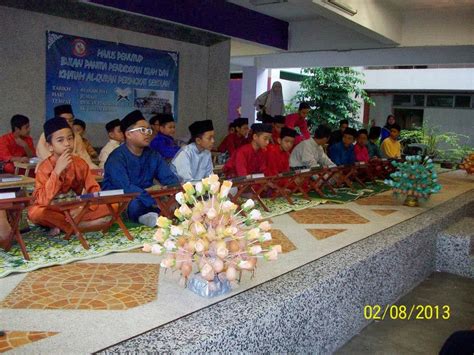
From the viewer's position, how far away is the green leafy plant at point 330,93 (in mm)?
14016

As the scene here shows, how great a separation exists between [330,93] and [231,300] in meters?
12.1

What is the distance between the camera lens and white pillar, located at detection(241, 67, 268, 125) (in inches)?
536

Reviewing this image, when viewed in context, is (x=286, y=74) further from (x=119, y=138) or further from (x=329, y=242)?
(x=329, y=242)

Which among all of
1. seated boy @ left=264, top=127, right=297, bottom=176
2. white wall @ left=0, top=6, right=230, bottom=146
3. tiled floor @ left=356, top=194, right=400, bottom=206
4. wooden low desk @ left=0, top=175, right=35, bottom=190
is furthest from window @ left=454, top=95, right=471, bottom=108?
wooden low desk @ left=0, top=175, right=35, bottom=190

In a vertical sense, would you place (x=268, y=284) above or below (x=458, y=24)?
below

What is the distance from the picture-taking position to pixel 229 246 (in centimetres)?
258

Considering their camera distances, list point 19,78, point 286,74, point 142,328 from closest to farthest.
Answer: point 142,328
point 19,78
point 286,74

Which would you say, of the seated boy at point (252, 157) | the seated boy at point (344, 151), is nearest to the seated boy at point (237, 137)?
the seated boy at point (344, 151)

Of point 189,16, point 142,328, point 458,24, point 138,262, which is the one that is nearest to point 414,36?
point 458,24

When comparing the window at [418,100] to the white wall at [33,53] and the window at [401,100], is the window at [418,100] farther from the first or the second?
the white wall at [33,53]

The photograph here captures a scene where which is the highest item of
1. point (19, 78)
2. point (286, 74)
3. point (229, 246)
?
point (286, 74)

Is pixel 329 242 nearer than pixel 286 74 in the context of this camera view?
Yes

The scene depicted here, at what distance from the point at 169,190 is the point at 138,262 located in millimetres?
936

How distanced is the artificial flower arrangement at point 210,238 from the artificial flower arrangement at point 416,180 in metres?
3.35
